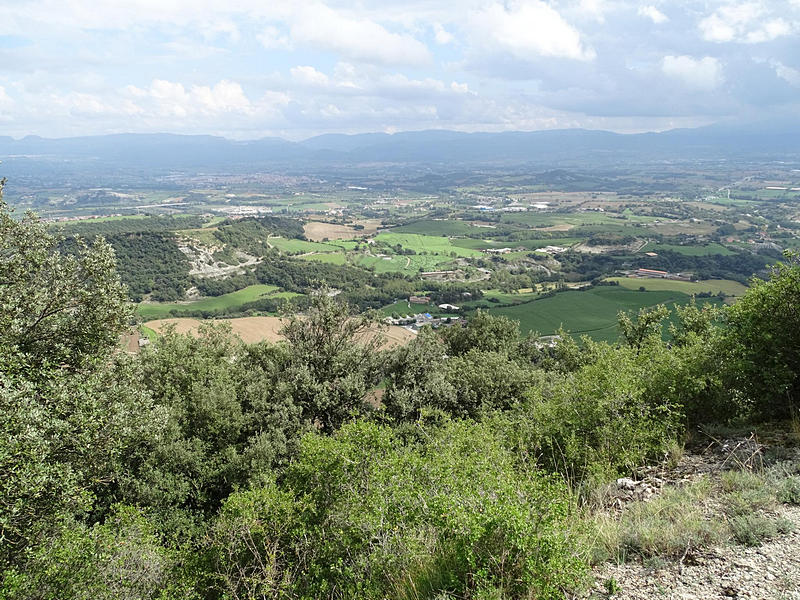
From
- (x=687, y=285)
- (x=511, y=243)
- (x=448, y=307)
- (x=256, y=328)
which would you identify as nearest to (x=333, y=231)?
(x=511, y=243)

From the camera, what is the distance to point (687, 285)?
8825 cm

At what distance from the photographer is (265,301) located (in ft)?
285

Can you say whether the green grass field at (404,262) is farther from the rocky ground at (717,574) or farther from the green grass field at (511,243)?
the rocky ground at (717,574)

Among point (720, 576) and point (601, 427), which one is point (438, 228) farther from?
point (720, 576)

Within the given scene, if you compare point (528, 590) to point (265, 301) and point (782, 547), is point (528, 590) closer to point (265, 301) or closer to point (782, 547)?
point (782, 547)

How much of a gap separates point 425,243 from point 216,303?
241ft

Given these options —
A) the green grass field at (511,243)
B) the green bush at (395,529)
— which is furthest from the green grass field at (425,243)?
the green bush at (395,529)

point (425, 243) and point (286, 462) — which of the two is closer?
point (286, 462)

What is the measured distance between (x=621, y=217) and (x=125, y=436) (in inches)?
7735

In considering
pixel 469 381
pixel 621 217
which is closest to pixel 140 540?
pixel 469 381

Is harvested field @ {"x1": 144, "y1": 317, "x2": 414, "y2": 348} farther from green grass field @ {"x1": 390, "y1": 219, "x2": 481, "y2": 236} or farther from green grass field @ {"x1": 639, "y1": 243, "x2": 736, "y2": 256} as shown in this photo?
green grass field @ {"x1": 390, "y1": 219, "x2": 481, "y2": 236}

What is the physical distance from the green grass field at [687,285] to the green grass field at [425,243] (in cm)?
4496

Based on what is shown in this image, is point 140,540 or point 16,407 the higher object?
point 16,407

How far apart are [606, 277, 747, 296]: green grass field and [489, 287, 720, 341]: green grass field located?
397 centimetres
